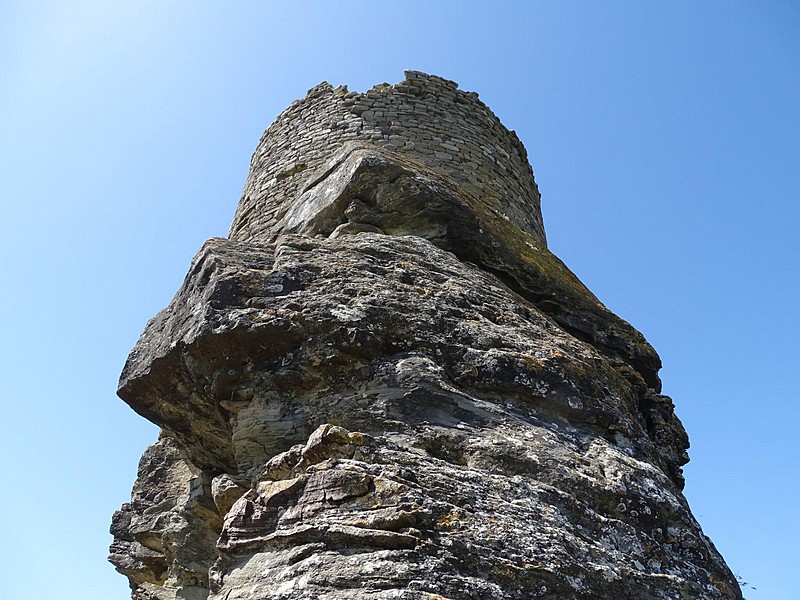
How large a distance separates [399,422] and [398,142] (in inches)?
220

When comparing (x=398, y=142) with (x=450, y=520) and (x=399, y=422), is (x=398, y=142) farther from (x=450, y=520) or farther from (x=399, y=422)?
(x=450, y=520)

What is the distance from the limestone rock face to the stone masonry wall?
1.42m

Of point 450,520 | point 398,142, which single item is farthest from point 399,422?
point 398,142

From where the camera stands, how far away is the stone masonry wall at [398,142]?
960cm

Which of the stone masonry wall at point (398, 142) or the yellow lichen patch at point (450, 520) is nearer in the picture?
the yellow lichen patch at point (450, 520)

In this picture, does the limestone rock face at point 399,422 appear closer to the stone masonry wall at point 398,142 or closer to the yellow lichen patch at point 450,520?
the yellow lichen patch at point 450,520

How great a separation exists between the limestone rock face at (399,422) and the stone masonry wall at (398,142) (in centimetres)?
142

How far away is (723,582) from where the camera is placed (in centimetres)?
468

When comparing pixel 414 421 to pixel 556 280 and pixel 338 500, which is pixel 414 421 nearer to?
pixel 338 500

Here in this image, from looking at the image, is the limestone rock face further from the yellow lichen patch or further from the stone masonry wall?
the stone masonry wall

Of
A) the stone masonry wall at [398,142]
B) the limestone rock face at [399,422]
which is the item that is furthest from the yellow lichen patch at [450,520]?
the stone masonry wall at [398,142]

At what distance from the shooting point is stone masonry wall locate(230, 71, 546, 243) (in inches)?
378

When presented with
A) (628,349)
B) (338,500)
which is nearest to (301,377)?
(338,500)

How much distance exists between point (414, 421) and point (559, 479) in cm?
96
